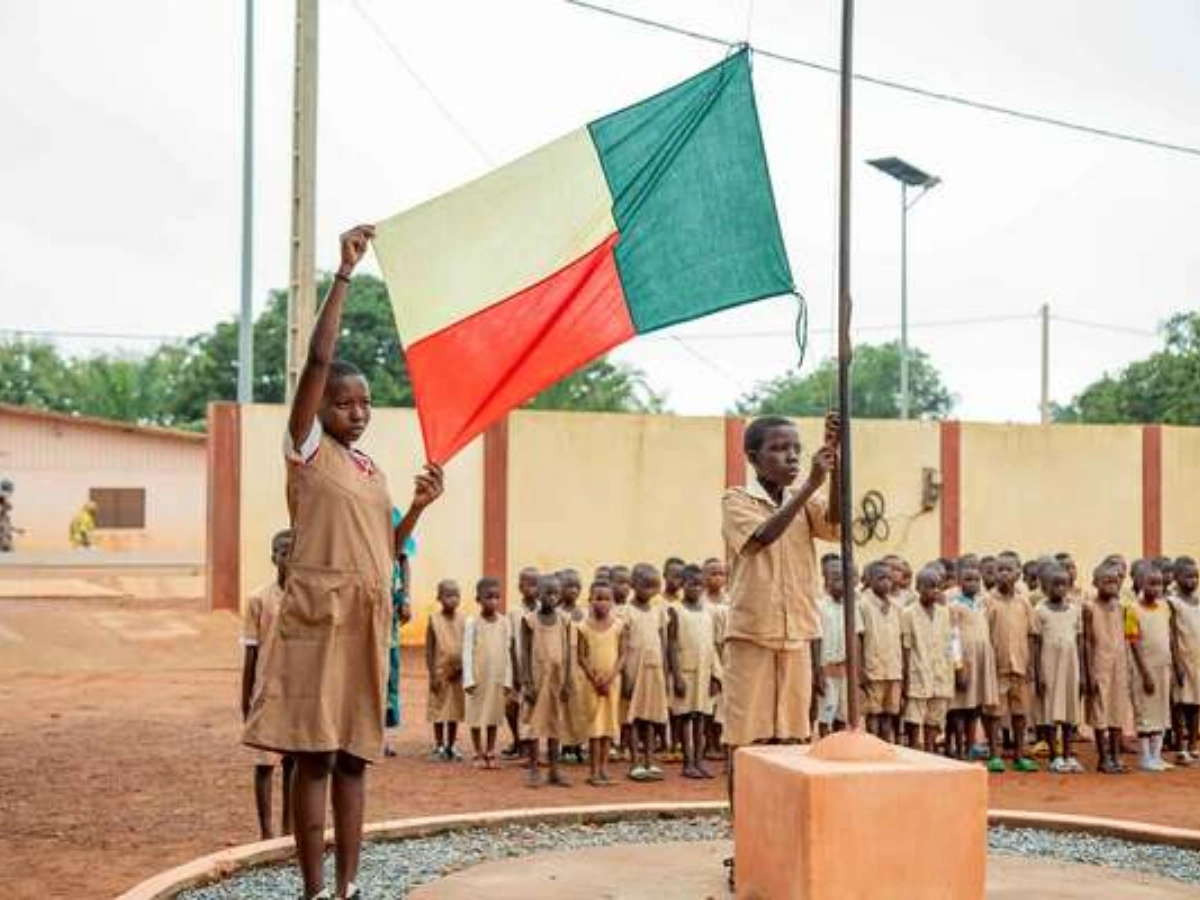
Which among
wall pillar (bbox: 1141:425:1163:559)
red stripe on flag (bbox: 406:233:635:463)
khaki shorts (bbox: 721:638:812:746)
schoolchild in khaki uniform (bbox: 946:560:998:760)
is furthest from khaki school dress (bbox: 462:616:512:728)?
wall pillar (bbox: 1141:425:1163:559)

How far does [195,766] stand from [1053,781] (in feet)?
18.4

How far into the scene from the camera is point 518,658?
33.8 feet

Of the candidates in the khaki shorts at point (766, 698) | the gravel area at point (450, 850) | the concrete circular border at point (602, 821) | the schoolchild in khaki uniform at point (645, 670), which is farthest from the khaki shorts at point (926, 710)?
the khaki shorts at point (766, 698)

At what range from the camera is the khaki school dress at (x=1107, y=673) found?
10539mm

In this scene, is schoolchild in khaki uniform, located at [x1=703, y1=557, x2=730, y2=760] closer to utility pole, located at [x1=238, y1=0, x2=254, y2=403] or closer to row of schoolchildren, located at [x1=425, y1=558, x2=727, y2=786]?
row of schoolchildren, located at [x1=425, y1=558, x2=727, y2=786]

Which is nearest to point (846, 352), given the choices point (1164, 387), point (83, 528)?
point (83, 528)

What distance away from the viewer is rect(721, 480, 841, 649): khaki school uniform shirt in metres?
5.64

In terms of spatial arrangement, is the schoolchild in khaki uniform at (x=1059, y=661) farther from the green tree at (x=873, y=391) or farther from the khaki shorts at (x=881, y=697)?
the green tree at (x=873, y=391)

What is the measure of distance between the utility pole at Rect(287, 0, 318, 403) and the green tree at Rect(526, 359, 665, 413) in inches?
1159

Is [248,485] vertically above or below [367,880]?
above

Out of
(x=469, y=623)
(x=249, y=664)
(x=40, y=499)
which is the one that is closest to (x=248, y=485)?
(x=469, y=623)

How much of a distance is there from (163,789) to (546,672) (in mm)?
2432

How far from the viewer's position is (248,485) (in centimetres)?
1781

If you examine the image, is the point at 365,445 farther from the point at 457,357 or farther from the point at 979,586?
the point at 457,357
